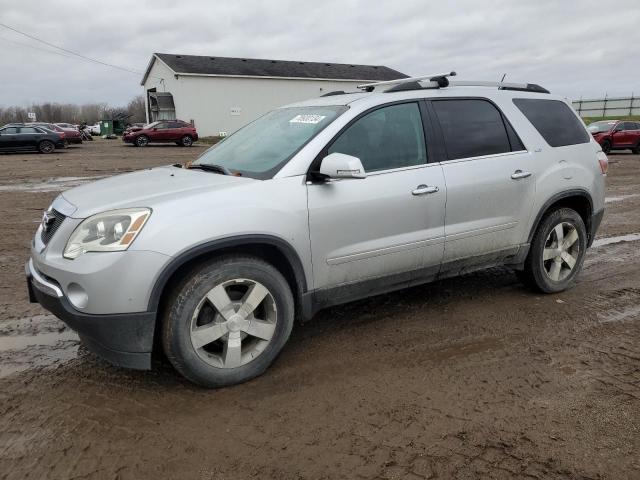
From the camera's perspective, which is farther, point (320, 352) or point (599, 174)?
point (599, 174)

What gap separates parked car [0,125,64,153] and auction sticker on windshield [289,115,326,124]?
25541mm

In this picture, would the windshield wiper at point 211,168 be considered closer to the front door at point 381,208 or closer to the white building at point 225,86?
the front door at point 381,208

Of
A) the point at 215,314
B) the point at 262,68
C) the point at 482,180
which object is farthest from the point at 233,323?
the point at 262,68

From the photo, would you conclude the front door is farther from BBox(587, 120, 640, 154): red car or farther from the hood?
BBox(587, 120, 640, 154): red car

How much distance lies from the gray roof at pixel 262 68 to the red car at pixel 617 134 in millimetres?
24735

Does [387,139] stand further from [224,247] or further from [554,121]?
[554,121]

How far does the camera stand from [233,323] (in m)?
3.21

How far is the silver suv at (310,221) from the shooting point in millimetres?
2973

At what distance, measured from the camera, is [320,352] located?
150 inches

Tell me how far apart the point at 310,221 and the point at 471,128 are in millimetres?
1759

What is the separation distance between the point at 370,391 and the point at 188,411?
1099 mm

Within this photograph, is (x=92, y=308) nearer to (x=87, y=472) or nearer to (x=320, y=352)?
(x=87, y=472)

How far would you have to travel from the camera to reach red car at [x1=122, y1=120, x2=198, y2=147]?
1239 inches

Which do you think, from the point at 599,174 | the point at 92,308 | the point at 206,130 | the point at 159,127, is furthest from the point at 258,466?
the point at 206,130
